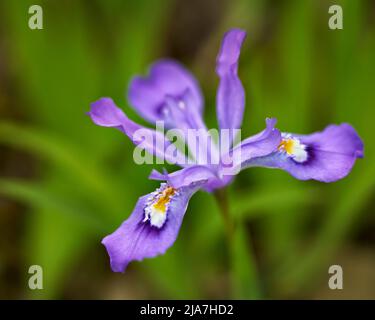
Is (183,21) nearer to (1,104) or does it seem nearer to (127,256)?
(1,104)

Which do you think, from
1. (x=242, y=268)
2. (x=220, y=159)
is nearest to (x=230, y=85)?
(x=220, y=159)

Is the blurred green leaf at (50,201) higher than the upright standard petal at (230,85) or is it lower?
lower

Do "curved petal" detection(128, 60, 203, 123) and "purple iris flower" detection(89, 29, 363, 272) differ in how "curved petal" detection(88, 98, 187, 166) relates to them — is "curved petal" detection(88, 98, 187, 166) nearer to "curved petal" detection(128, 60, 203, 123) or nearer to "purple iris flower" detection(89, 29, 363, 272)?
"purple iris flower" detection(89, 29, 363, 272)

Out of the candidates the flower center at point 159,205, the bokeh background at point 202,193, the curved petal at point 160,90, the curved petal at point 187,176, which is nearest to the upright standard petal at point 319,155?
the curved petal at point 187,176

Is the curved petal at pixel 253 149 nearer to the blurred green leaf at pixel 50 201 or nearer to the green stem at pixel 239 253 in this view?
the green stem at pixel 239 253

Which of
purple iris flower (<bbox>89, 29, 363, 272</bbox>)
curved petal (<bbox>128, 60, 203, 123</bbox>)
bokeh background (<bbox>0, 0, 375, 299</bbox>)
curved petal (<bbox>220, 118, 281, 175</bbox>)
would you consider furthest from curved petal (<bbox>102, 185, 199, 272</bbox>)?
bokeh background (<bbox>0, 0, 375, 299</bbox>)
